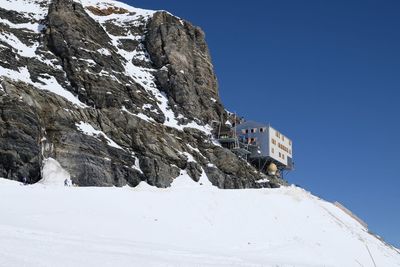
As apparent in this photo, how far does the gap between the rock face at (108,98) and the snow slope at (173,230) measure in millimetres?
22315

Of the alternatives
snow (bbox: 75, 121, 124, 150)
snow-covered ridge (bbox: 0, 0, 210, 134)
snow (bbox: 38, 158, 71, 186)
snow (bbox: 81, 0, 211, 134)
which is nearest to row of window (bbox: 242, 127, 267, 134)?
snow (bbox: 81, 0, 211, 134)

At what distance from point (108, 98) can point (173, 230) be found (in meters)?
45.6

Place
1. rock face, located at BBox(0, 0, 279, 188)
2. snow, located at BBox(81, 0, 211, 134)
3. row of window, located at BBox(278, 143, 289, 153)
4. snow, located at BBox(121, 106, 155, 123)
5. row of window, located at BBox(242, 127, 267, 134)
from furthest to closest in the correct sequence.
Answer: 1. row of window, located at BBox(278, 143, 289, 153)
2. row of window, located at BBox(242, 127, 267, 134)
3. snow, located at BBox(81, 0, 211, 134)
4. snow, located at BBox(121, 106, 155, 123)
5. rock face, located at BBox(0, 0, 279, 188)

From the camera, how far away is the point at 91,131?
61625mm

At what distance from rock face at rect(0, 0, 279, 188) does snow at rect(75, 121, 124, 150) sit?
0.25m

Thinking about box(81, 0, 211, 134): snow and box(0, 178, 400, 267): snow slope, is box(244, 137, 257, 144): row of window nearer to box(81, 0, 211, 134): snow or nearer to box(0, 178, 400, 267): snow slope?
box(81, 0, 211, 134): snow

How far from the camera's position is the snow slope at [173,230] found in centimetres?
1970

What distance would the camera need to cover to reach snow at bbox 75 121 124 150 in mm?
60606

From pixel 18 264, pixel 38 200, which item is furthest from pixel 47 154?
pixel 18 264

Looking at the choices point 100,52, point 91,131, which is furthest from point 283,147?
point 91,131

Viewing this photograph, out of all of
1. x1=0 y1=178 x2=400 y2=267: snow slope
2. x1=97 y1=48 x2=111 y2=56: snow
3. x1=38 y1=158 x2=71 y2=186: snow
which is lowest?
x1=0 y1=178 x2=400 y2=267: snow slope

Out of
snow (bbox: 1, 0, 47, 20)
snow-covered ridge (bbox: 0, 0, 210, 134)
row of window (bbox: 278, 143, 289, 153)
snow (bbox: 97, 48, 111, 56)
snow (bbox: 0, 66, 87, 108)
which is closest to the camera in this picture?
snow (bbox: 0, 66, 87, 108)

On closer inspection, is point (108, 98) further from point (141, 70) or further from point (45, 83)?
point (141, 70)

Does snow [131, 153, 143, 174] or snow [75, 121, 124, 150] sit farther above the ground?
snow [75, 121, 124, 150]
